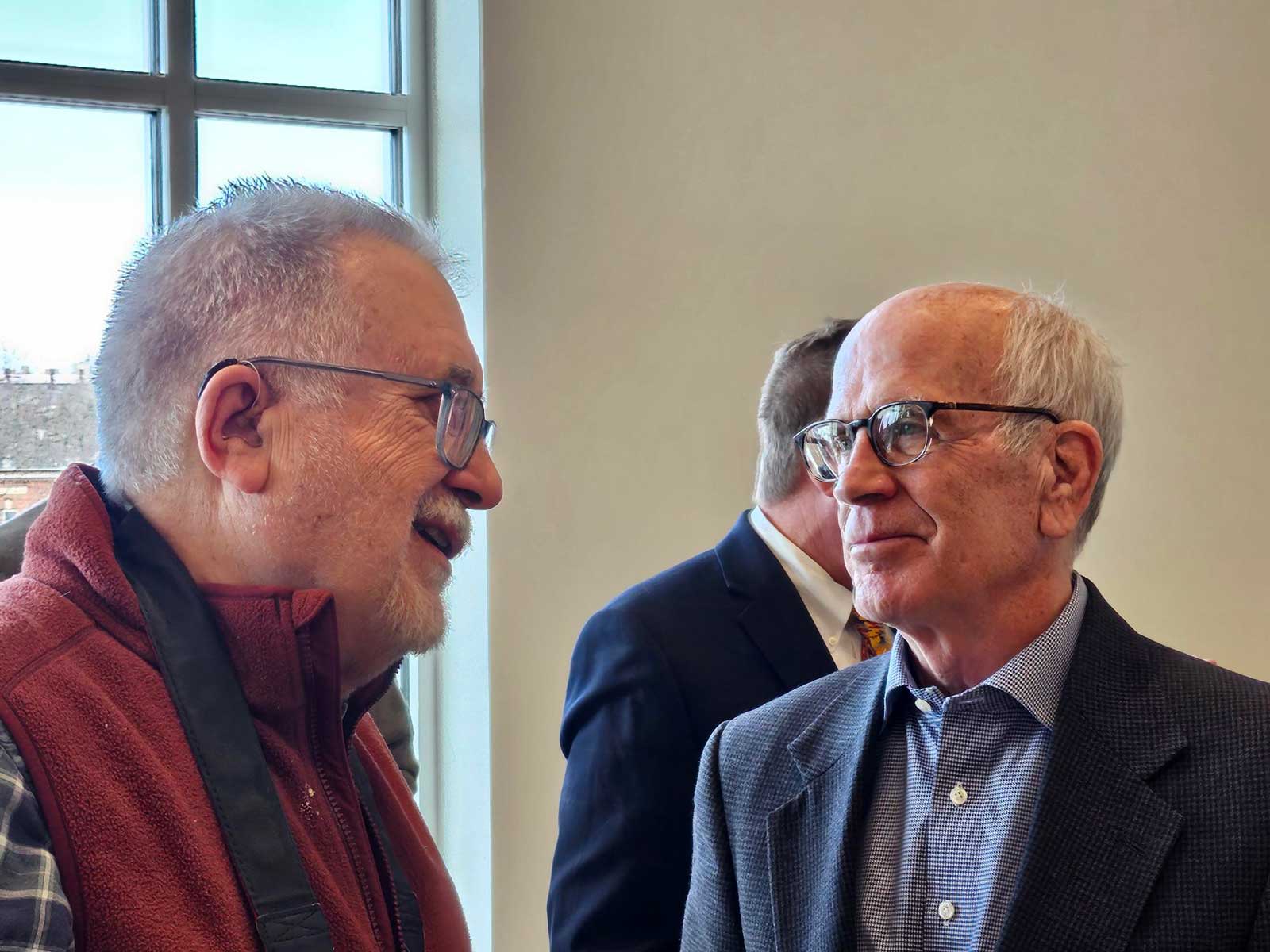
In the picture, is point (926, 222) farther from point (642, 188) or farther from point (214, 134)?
point (214, 134)

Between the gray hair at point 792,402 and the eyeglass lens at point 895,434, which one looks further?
the gray hair at point 792,402

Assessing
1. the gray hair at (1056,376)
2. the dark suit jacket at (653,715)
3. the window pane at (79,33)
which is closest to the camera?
the gray hair at (1056,376)

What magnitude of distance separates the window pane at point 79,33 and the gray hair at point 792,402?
186 centimetres

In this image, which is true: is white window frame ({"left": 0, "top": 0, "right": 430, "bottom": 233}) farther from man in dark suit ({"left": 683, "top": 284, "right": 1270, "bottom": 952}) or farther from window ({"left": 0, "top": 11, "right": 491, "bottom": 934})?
man in dark suit ({"left": 683, "top": 284, "right": 1270, "bottom": 952})

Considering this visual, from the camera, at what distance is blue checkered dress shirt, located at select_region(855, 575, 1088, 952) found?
1.43 m

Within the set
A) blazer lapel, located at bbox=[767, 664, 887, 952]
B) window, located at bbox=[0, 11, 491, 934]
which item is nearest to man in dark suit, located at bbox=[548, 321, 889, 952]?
blazer lapel, located at bbox=[767, 664, 887, 952]

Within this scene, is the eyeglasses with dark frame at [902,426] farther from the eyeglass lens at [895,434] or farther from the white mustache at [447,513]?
the white mustache at [447,513]

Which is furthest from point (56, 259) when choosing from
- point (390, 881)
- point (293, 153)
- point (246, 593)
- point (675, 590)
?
point (390, 881)

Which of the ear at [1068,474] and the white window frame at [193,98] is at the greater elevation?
the white window frame at [193,98]

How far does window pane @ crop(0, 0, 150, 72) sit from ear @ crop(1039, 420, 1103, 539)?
98.8 inches

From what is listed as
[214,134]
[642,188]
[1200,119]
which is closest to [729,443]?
[642,188]

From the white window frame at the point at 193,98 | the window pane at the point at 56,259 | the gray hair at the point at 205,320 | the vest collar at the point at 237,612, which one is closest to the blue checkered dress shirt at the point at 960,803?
the vest collar at the point at 237,612

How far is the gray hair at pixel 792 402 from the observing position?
7.56 feet

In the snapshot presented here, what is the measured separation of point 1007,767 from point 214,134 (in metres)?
2.56
